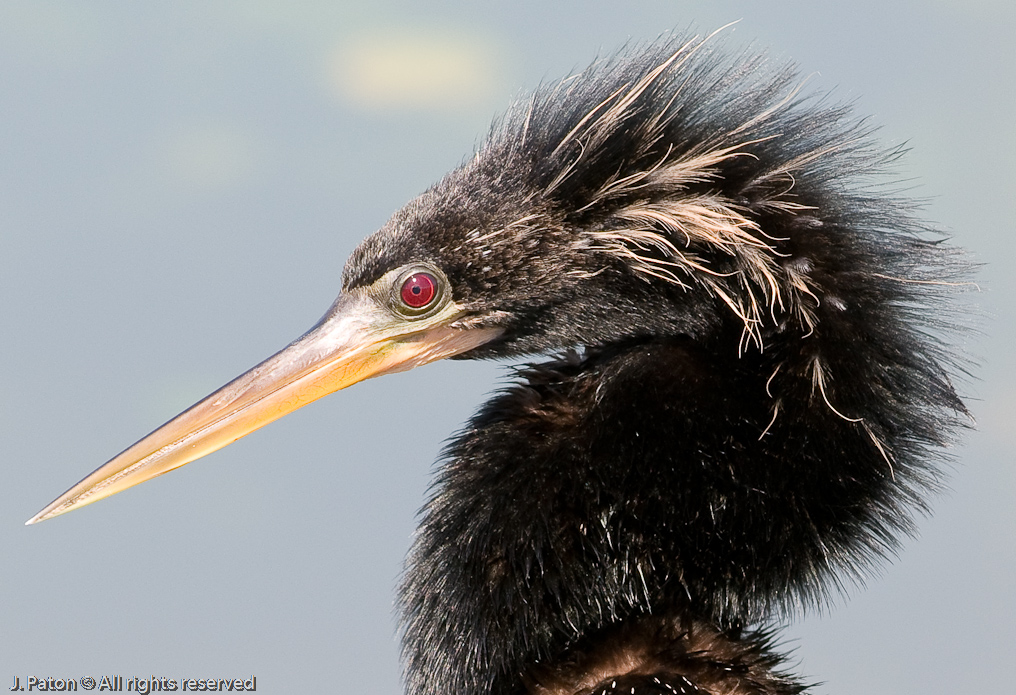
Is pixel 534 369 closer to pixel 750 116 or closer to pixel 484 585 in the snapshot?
pixel 484 585

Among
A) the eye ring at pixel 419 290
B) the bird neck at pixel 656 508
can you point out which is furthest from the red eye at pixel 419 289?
the bird neck at pixel 656 508

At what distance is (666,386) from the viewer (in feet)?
12.2

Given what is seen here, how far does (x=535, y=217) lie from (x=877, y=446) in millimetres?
1402

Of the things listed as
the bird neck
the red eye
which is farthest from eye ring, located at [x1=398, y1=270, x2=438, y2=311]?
the bird neck

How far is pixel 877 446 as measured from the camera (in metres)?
3.70

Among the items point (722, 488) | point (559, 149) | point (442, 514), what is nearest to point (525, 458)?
point (442, 514)

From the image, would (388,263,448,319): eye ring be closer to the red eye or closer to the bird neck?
the red eye

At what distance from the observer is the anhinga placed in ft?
12.1

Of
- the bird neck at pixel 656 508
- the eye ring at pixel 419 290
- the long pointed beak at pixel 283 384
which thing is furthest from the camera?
the long pointed beak at pixel 283 384

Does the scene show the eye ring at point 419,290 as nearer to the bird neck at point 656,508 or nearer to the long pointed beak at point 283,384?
the long pointed beak at point 283,384

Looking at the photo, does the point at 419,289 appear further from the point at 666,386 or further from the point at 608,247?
the point at 666,386

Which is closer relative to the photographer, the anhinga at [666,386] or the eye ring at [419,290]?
the anhinga at [666,386]

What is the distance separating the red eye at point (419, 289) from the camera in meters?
4.01

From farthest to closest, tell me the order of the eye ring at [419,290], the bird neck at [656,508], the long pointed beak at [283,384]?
the long pointed beak at [283,384], the eye ring at [419,290], the bird neck at [656,508]
